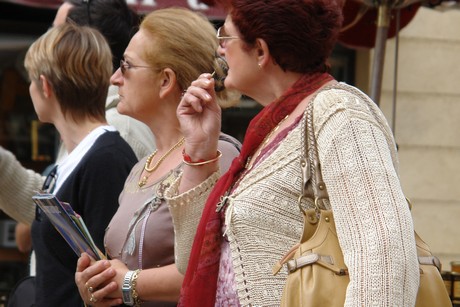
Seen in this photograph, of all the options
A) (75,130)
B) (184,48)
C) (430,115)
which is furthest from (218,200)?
(430,115)

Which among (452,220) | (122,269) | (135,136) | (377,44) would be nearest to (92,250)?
(122,269)

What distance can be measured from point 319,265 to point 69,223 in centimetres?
133

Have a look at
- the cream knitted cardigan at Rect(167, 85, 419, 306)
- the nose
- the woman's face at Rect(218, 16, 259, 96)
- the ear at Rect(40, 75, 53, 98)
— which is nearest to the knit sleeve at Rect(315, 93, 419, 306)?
the cream knitted cardigan at Rect(167, 85, 419, 306)

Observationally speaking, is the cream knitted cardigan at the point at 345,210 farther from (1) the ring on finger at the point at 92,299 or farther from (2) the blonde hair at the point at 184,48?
(2) the blonde hair at the point at 184,48

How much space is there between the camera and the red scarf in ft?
8.55

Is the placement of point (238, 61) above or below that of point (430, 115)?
above

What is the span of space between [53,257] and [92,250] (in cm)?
40

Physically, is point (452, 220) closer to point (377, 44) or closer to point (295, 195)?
point (377, 44)

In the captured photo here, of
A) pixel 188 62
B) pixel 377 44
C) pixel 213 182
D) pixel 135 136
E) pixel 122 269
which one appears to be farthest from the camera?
pixel 377 44

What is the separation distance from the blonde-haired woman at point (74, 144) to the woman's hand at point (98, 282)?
33 centimetres

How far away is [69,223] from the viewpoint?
11.0ft

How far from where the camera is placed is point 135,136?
180 inches

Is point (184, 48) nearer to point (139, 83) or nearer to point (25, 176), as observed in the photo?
point (139, 83)

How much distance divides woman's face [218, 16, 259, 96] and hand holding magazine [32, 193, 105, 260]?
80 cm
